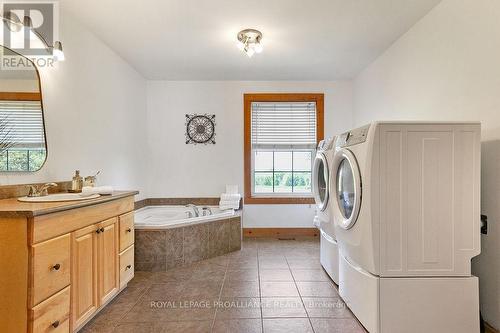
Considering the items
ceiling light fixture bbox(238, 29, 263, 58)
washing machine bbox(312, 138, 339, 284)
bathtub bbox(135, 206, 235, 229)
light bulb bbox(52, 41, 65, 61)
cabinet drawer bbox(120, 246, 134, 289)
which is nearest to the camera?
light bulb bbox(52, 41, 65, 61)

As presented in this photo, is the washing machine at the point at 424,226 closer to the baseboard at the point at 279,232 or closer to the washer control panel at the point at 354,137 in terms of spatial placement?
the washer control panel at the point at 354,137

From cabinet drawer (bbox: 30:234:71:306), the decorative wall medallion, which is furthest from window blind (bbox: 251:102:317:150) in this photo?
cabinet drawer (bbox: 30:234:71:306)

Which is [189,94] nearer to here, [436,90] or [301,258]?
[301,258]

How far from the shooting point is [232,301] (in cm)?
220

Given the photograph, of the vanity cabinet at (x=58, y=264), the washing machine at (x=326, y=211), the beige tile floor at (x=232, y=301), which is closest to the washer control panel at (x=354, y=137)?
the washing machine at (x=326, y=211)

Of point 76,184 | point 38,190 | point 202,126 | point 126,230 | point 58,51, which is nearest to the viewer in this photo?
point 38,190

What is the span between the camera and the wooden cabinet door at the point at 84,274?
164 cm

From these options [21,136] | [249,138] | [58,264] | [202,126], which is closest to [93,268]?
[58,264]

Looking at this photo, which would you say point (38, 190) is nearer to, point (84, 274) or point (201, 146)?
point (84, 274)

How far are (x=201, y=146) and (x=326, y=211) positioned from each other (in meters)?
2.31

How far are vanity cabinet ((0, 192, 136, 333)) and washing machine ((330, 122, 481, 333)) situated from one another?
1.79 metres

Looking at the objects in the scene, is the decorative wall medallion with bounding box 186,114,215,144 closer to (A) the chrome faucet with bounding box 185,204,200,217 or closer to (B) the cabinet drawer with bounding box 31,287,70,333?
(A) the chrome faucet with bounding box 185,204,200,217

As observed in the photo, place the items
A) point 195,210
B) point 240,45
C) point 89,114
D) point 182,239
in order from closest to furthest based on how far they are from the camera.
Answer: point 89,114, point 240,45, point 182,239, point 195,210

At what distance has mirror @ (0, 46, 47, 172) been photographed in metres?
1.76
